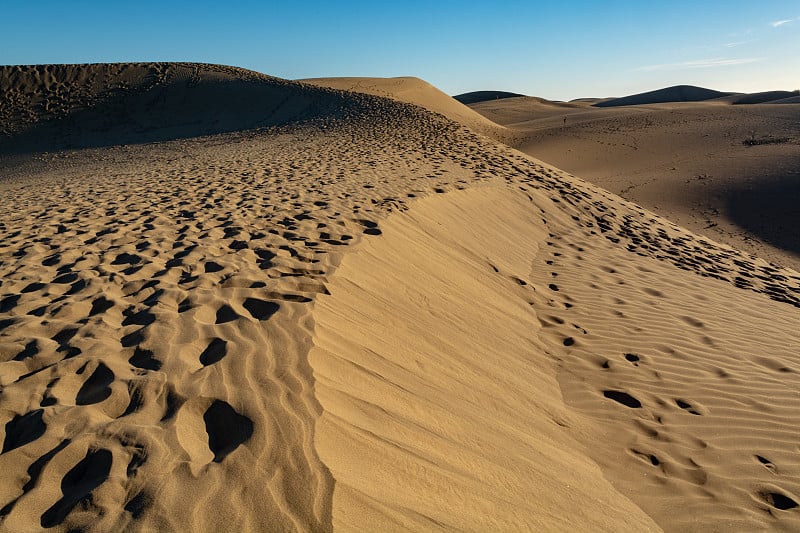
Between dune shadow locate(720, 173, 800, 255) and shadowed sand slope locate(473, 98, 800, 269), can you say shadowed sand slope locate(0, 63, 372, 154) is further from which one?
dune shadow locate(720, 173, 800, 255)

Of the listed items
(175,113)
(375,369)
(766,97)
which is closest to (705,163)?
(375,369)

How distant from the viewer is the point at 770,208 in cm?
1498

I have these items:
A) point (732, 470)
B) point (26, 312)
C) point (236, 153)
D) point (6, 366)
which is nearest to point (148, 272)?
point (26, 312)

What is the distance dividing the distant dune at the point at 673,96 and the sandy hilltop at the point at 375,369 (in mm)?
66771

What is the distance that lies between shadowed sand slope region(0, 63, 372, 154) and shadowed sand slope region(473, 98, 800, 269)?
12292 millimetres

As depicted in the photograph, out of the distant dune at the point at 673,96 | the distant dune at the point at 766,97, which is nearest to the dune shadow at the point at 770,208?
the distant dune at the point at 766,97

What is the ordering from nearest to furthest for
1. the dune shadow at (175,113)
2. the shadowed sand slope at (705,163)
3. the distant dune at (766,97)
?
the shadowed sand slope at (705,163) < the dune shadow at (175,113) < the distant dune at (766,97)

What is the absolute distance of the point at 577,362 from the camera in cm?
473

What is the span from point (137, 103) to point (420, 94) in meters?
18.0

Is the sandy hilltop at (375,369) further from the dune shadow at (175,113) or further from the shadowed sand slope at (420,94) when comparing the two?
the shadowed sand slope at (420,94)

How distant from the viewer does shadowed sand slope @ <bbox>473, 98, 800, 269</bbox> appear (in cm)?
1429

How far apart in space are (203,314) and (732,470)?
3872 millimetres

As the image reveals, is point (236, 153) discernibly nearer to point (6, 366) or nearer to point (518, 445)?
point (6, 366)

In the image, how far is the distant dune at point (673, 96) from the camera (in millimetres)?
66375
